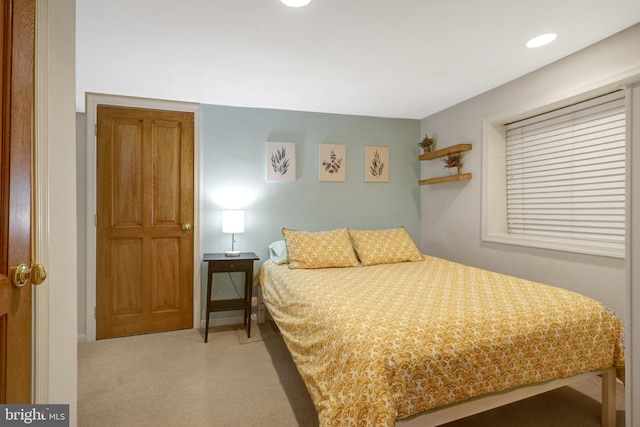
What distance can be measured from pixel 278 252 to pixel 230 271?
0.48 meters

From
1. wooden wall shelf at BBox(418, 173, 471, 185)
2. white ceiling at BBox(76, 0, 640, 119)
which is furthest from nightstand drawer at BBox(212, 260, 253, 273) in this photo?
wooden wall shelf at BBox(418, 173, 471, 185)

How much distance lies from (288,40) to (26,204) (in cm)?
166

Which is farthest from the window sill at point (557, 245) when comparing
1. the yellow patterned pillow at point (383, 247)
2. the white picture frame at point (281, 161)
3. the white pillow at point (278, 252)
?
the white picture frame at point (281, 161)

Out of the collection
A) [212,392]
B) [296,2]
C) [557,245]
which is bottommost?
[212,392]

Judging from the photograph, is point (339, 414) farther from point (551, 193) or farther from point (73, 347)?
point (551, 193)

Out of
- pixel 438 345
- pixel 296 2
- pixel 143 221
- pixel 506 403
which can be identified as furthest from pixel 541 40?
pixel 143 221

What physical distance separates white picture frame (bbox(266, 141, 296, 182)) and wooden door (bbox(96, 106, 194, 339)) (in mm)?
786

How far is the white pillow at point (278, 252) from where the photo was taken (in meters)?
3.00

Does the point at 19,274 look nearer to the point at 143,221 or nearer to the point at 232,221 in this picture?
the point at 232,221

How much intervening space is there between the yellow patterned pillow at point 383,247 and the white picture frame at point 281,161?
930 millimetres

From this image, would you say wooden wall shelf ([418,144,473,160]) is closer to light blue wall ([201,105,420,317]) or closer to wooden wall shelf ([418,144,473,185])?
wooden wall shelf ([418,144,473,185])

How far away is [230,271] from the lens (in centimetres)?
289

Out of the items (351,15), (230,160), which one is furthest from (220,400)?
(351,15)

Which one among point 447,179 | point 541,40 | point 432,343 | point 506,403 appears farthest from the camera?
point 447,179
